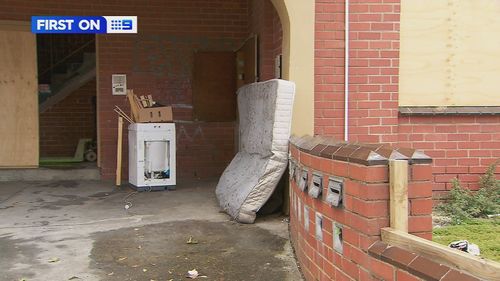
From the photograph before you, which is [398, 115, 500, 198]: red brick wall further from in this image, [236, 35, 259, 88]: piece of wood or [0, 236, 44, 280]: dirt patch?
[0, 236, 44, 280]: dirt patch

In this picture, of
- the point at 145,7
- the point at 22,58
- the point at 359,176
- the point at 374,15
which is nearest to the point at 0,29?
the point at 22,58

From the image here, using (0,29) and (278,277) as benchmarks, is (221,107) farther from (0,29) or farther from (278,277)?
(278,277)

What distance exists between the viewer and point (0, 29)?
31.9 ft

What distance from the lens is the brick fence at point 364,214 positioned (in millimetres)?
2475

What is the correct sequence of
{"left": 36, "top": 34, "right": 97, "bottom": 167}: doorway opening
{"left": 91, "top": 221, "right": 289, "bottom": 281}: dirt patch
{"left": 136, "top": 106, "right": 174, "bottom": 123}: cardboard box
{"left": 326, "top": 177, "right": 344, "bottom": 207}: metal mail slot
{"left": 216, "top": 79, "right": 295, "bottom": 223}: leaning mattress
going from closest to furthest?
{"left": 326, "top": 177, "right": 344, "bottom": 207}: metal mail slot → {"left": 91, "top": 221, "right": 289, "bottom": 281}: dirt patch → {"left": 216, "top": 79, "right": 295, "bottom": 223}: leaning mattress → {"left": 136, "top": 106, "right": 174, "bottom": 123}: cardboard box → {"left": 36, "top": 34, "right": 97, "bottom": 167}: doorway opening

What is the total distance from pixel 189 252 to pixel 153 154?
11.9ft

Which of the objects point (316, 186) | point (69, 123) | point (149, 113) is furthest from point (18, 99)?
point (316, 186)

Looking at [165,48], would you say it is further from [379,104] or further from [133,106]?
[379,104]

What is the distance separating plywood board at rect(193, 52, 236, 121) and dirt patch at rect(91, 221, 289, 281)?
4.18 meters

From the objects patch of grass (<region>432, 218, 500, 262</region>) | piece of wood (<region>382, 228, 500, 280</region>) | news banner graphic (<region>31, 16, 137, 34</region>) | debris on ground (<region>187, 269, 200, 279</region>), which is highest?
news banner graphic (<region>31, 16, 137, 34</region>)

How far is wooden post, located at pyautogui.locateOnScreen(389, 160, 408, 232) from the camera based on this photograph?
8.71ft

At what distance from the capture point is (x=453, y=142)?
661cm

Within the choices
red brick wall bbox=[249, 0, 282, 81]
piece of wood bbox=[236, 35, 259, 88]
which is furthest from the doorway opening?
red brick wall bbox=[249, 0, 282, 81]

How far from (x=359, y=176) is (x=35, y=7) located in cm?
861
